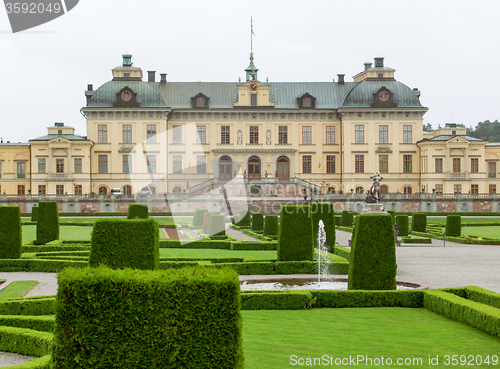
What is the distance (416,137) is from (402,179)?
3895 mm

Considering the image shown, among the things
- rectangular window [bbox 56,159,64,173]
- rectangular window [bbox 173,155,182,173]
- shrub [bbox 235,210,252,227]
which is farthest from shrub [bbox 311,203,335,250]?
rectangular window [bbox 56,159,64,173]

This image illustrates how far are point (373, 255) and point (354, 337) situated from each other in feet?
11.4

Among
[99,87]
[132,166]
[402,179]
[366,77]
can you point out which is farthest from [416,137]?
[99,87]

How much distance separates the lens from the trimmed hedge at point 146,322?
14.0 ft

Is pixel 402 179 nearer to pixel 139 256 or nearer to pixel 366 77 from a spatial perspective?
pixel 366 77

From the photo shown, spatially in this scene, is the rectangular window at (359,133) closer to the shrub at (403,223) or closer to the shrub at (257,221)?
the shrub at (257,221)

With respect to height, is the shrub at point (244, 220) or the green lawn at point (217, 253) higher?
the shrub at point (244, 220)

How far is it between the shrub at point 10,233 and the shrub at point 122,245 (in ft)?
24.1

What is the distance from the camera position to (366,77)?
5066 cm

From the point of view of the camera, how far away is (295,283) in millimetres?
12820

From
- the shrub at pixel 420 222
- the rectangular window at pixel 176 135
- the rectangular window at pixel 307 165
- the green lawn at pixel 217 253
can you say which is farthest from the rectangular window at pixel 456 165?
the green lawn at pixel 217 253

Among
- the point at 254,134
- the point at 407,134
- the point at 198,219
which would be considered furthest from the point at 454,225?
the point at 254,134

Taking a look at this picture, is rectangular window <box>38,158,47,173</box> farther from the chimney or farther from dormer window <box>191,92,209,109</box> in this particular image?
the chimney

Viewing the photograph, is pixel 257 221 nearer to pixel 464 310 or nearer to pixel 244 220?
pixel 244 220
